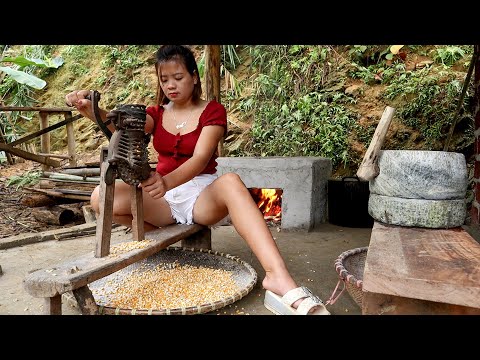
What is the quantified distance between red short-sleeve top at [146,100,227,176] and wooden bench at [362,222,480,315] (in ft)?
4.39

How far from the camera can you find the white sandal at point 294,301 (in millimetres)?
1814

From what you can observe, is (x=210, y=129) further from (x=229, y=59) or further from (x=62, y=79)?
(x=62, y=79)

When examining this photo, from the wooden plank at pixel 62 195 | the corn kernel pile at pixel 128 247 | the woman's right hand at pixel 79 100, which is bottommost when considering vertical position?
the wooden plank at pixel 62 195

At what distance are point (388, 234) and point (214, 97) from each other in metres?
3.61

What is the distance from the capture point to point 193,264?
110 inches

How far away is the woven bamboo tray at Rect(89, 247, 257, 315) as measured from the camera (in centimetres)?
196

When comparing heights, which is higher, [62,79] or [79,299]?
[62,79]

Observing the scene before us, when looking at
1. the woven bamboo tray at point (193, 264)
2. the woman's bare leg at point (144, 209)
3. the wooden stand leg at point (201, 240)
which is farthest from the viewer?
the wooden stand leg at point (201, 240)

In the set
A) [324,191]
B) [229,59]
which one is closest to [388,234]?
[324,191]

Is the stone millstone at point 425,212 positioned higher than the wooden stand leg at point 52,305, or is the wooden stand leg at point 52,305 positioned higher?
the stone millstone at point 425,212

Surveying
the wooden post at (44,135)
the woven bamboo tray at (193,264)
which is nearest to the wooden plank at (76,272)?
the woven bamboo tray at (193,264)

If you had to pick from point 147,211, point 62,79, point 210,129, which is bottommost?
point 147,211

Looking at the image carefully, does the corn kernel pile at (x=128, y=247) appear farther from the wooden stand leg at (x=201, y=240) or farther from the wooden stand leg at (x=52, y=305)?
the wooden stand leg at (x=201, y=240)

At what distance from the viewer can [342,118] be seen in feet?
21.3
